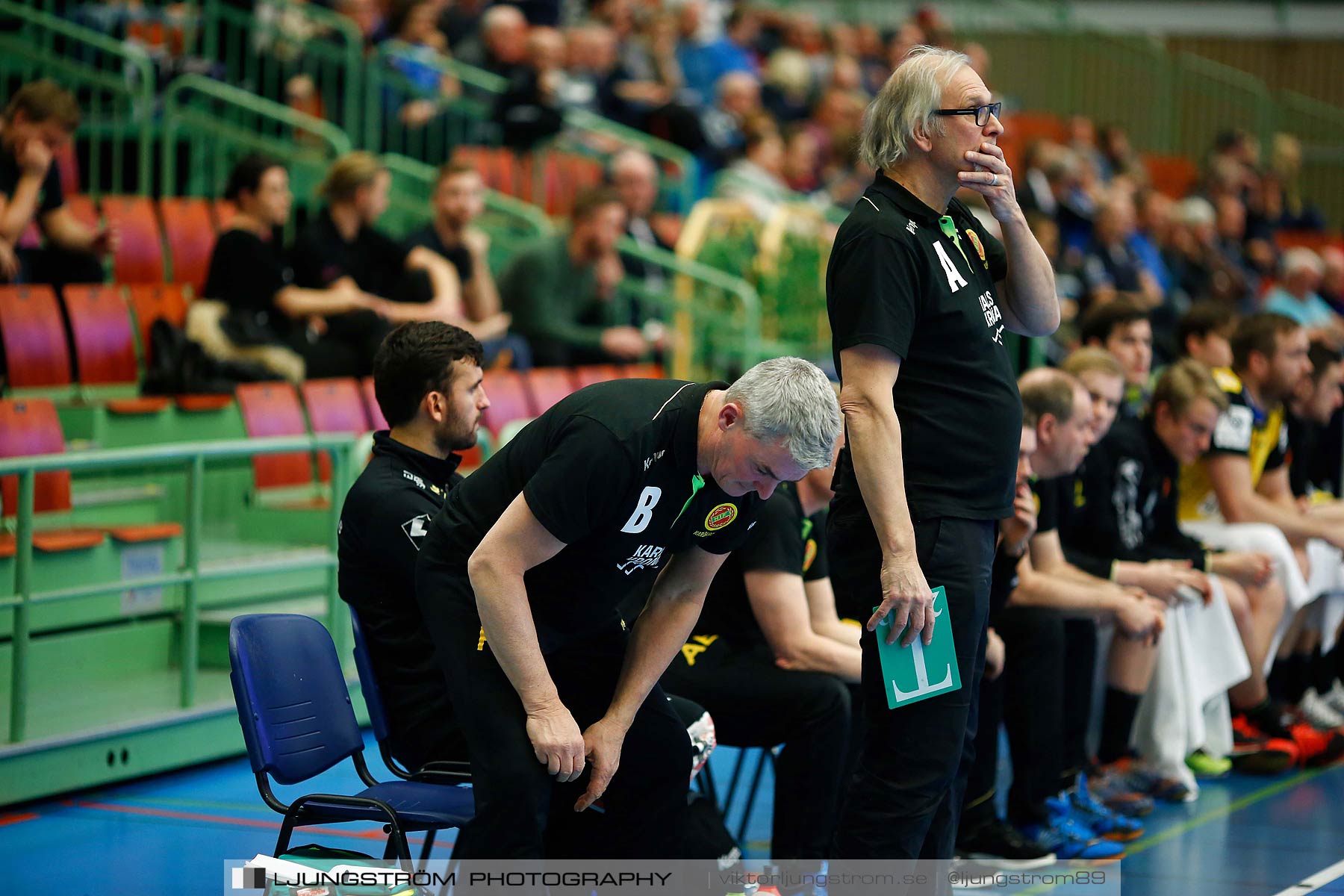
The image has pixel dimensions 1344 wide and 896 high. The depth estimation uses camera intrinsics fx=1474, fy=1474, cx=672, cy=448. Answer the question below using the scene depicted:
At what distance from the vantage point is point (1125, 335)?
5.83 metres

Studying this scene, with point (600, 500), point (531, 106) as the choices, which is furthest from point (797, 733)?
point (531, 106)

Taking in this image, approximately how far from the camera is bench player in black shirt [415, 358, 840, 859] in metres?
2.72

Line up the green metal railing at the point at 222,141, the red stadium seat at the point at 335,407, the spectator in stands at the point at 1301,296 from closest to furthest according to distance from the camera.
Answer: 1. the red stadium seat at the point at 335,407
2. the green metal railing at the point at 222,141
3. the spectator in stands at the point at 1301,296

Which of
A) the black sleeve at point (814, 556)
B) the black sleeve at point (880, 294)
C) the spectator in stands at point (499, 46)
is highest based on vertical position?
the spectator in stands at point (499, 46)

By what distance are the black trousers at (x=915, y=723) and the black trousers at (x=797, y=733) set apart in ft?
2.30

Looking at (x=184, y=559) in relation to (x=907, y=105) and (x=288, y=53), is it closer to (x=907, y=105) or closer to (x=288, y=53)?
(x=907, y=105)

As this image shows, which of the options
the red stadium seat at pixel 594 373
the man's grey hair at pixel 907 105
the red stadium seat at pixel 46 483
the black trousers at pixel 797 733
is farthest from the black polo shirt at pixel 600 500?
the red stadium seat at pixel 594 373

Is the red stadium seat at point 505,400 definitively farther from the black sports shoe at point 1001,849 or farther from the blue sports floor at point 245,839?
the black sports shoe at point 1001,849

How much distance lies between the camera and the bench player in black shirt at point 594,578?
8.94ft

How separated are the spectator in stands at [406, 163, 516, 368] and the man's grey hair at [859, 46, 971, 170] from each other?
4.38 meters

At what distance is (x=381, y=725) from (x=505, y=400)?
3.43 meters

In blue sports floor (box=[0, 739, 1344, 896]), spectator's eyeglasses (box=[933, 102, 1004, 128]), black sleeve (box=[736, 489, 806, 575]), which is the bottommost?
blue sports floor (box=[0, 739, 1344, 896])

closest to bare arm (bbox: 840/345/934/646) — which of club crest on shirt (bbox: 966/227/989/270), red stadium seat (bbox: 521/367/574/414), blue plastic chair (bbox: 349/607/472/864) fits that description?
club crest on shirt (bbox: 966/227/989/270)

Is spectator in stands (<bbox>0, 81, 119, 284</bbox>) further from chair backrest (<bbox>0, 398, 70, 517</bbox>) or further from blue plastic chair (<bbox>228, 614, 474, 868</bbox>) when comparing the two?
blue plastic chair (<bbox>228, 614, 474, 868</bbox>)
